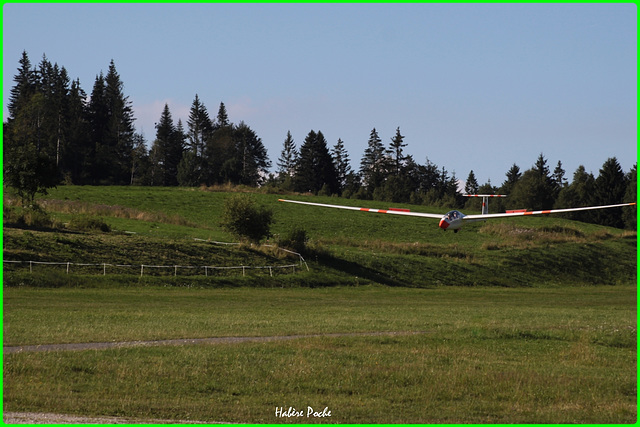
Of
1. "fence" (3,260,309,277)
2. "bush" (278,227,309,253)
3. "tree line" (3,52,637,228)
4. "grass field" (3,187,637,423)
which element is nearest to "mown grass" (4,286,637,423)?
"grass field" (3,187,637,423)

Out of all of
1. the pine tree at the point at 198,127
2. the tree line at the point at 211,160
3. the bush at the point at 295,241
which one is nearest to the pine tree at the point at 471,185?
the tree line at the point at 211,160

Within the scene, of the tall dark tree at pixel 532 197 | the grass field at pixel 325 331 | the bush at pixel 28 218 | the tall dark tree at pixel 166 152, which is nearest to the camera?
the grass field at pixel 325 331

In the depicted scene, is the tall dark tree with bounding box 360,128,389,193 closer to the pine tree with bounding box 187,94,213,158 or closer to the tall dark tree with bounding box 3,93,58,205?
the pine tree with bounding box 187,94,213,158

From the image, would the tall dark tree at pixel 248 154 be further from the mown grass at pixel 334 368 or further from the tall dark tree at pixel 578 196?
the mown grass at pixel 334 368

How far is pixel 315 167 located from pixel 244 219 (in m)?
Answer: 102

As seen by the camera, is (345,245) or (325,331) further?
(345,245)

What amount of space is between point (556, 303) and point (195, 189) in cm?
7231

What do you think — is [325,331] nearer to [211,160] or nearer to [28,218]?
[28,218]

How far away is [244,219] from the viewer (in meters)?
61.1

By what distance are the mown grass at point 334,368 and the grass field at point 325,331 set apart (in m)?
0.07

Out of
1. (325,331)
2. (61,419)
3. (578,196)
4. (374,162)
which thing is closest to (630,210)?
(578,196)

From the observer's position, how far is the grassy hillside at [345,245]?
52844 mm

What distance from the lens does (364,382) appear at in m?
18.1

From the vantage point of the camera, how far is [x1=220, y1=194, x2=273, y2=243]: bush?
60906 millimetres
